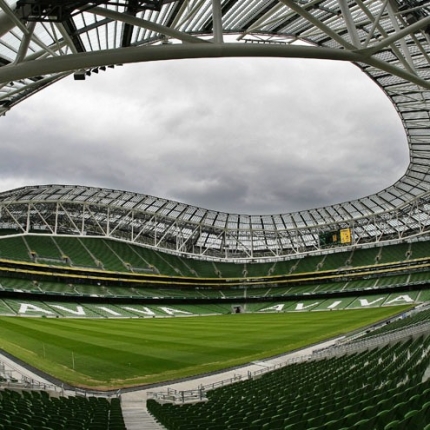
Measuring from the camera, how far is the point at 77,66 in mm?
8383

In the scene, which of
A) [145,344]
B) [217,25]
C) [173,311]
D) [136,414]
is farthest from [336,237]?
[217,25]

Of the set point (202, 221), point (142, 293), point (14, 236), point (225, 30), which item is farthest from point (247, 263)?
point (225, 30)

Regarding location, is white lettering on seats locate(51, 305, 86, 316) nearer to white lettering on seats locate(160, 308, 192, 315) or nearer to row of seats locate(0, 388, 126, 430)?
white lettering on seats locate(160, 308, 192, 315)

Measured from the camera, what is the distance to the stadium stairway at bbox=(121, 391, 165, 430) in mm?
13062

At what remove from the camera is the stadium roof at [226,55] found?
335 inches

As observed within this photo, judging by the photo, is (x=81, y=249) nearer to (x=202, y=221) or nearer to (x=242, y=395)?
(x=202, y=221)

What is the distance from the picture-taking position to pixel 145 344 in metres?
33.6

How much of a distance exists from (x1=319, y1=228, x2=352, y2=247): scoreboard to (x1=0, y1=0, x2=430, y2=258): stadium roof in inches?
96.1

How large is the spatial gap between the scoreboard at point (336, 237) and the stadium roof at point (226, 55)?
2.44 meters

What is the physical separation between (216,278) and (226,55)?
72.8 metres

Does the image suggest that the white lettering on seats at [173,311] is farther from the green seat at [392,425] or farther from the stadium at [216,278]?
the green seat at [392,425]

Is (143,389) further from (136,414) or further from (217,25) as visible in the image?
(217,25)

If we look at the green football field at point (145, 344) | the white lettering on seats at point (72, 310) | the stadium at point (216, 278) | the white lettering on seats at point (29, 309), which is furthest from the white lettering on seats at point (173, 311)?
the white lettering on seats at point (29, 309)

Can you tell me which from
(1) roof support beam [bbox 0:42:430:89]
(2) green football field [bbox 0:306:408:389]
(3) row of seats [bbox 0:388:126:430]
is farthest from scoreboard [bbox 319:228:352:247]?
(1) roof support beam [bbox 0:42:430:89]
